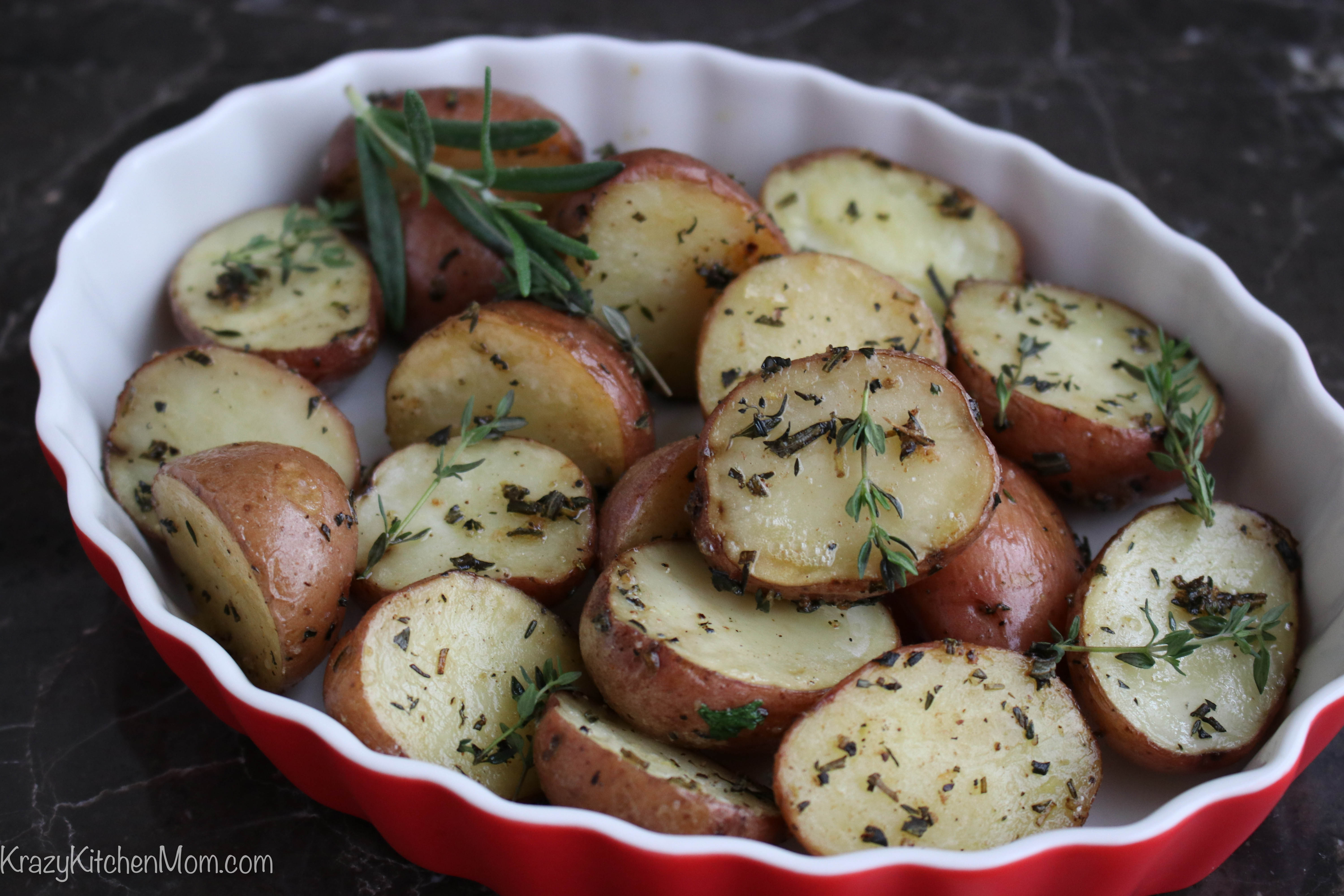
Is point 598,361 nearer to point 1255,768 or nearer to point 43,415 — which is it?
point 43,415

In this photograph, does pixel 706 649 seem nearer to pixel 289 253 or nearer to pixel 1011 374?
pixel 1011 374

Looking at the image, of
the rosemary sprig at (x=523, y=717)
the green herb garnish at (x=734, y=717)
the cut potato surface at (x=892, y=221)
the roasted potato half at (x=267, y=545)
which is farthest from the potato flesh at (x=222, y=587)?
the cut potato surface at (x=892, y=221)

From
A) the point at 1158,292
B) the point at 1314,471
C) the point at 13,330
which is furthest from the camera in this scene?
the point at 13,330

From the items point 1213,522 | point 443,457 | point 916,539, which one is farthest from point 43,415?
point 1213,522

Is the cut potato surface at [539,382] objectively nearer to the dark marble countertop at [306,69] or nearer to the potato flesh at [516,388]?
the potato flesh at [516,388]

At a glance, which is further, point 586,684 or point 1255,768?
point 586,684

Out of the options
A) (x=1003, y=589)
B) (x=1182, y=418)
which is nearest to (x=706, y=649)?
(x=1003, y=589)
